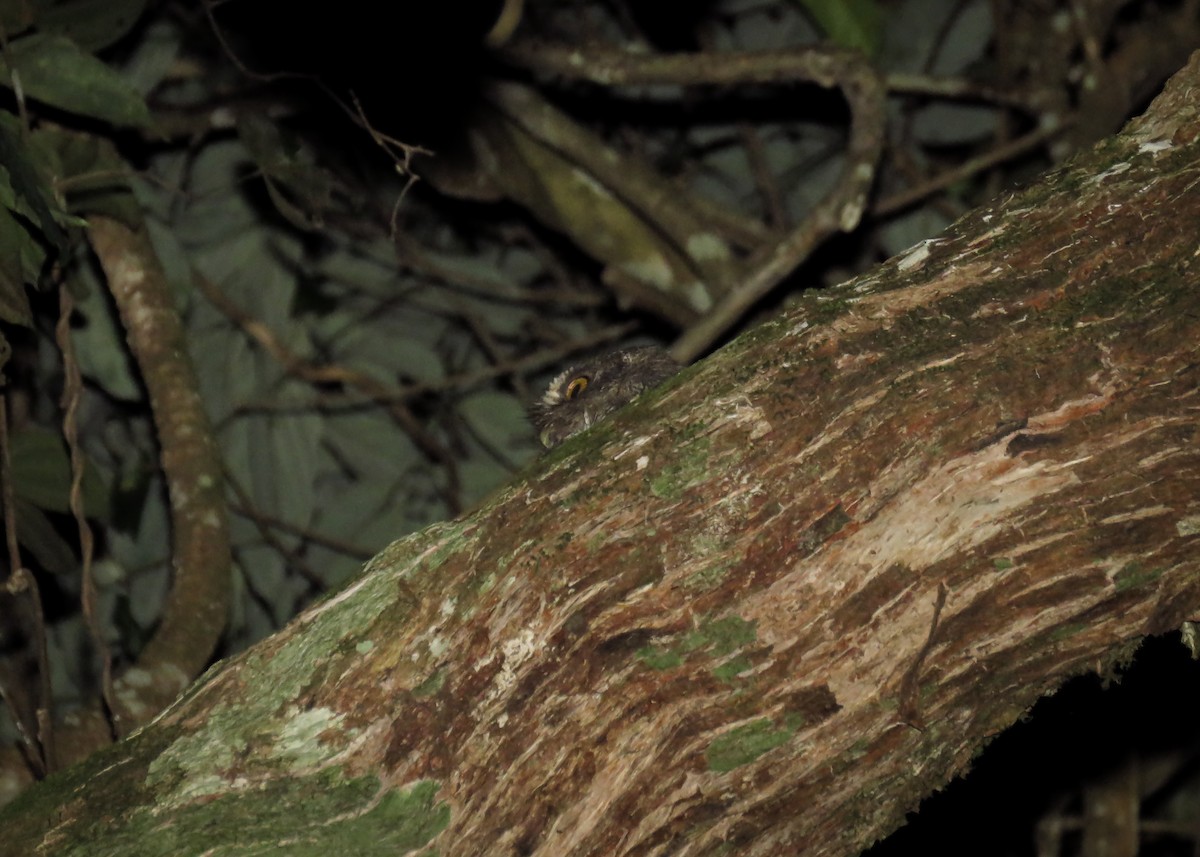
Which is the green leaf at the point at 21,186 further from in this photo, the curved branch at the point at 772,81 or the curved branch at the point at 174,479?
the curved branch at the point at 772,81

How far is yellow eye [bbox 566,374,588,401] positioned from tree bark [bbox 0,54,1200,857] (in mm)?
1535

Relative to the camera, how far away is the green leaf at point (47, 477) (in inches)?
141

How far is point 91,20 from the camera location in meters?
3.61

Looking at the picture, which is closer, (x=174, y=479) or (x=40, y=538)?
(x=40, y=538)

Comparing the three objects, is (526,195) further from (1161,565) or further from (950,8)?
(1161,565)

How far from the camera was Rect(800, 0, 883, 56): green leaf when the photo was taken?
4738 mm

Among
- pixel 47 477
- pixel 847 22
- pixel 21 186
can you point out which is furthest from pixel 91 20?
pixel 847 22

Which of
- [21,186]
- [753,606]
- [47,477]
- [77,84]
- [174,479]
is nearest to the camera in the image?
[753,606]

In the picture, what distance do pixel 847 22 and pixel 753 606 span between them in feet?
11.2

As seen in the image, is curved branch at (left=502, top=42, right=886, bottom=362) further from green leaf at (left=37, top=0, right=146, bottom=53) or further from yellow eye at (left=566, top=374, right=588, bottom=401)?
green leaf at (left=37, top=0, right=146, bottom=53)

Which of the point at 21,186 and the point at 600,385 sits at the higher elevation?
the point at 21,186

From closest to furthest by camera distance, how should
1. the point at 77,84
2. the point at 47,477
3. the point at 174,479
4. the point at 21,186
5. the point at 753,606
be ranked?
the point at 753,606, the point at 21,186, the point at 77,84, the point at 47,477, the point at 174,479

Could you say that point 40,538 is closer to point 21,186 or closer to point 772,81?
point 21,186

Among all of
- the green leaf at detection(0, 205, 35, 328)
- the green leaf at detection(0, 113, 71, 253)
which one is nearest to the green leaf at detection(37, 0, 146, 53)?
the green leaf at detection(0, 113, 71, 253)
